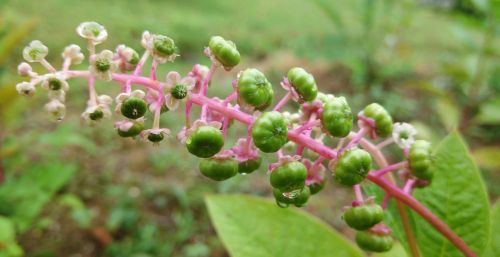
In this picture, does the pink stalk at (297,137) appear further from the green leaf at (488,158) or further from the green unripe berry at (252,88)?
the green leaf at (488,158)

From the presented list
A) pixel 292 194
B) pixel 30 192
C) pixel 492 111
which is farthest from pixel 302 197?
pixel 492 111

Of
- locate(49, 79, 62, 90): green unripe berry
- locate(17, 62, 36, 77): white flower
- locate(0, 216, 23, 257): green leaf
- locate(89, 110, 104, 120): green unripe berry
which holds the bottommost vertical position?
locate(0, 216, 23, 257): green leaf

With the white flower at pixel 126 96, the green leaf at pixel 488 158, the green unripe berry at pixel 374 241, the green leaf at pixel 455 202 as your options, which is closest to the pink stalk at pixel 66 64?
the white flower at pixel 126 96

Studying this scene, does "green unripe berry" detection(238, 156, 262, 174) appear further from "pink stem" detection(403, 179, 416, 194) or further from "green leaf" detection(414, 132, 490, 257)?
"green leaf" detection(414, 132, 490, 257)

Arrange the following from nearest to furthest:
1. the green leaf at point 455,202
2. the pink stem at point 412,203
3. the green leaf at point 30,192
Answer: the pink stem at point 412,203
the green leaf at point 455,202
the green leaf at point 30,192

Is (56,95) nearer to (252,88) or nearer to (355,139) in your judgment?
(252,88)

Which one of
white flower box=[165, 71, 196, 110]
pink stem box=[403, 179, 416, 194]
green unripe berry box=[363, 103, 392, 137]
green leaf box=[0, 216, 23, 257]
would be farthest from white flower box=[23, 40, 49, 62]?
green leaf box=[0, 216, 23, 257]
